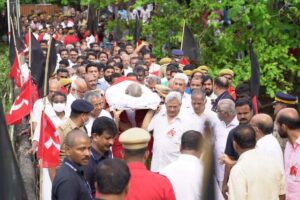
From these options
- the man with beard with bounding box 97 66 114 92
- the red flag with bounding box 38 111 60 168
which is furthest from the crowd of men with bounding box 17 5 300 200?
the man with beard with bounding box 97 66 114 92

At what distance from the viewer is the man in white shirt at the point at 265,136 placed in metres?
7.52

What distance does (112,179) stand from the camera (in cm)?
462

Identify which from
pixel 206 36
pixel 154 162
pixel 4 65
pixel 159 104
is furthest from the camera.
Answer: pixel 4 65

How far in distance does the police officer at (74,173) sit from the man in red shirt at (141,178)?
15.3 inches

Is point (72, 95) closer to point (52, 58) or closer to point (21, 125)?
point (52, 58)

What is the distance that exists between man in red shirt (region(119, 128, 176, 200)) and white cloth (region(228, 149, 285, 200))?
3.68 feet

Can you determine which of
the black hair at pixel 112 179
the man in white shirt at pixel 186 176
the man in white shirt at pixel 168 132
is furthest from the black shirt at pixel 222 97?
the black hair at pixel 112 179

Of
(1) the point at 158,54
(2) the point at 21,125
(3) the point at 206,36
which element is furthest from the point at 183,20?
(2) the point at 21,125

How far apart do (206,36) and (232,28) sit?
112 cm

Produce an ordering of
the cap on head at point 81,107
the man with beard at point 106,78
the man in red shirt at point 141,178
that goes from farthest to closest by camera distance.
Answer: the man with beard at point 106,78 < the cap on head at point 81,107 < the man in red shirt at point 141,178

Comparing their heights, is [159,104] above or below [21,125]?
above

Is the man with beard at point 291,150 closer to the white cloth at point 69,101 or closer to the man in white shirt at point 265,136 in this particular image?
the man in white shirt at point 265,136

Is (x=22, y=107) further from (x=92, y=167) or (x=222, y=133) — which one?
(x=92, y=167)

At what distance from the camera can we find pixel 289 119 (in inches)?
297
